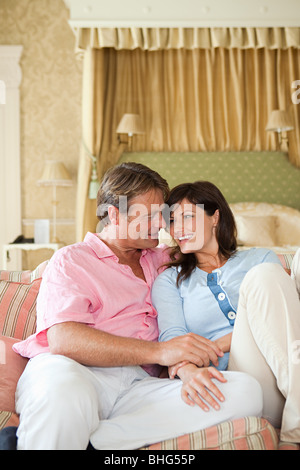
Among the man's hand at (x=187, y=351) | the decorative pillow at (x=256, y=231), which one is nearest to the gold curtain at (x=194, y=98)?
the decorative pillow at (x=256, y=231)

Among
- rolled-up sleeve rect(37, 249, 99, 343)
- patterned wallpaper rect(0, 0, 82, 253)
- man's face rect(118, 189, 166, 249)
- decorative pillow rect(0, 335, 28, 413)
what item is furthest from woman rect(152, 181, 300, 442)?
patterned wallpaper rect(0, 0, 82, 253)

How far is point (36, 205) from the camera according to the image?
18.1 feet

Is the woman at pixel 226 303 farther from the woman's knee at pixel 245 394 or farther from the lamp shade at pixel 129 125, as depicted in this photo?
the lamp shade at pixel 129 125

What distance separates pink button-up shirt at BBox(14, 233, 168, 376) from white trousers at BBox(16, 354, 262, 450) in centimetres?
12

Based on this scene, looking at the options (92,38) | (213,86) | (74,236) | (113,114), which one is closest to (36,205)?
(74,236)

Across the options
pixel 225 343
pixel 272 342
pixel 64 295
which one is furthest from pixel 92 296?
pixel 272 342

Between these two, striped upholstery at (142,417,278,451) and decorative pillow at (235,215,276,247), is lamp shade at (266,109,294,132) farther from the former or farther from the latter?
striped upholstery at (142,417,278,451)

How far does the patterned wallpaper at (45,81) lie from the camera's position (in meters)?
5.43

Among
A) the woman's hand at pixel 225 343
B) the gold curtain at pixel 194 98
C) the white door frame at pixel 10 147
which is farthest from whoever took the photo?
the white door frame at pixel 10 147

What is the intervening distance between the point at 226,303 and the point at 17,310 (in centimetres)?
76

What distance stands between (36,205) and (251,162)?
7.73 feet

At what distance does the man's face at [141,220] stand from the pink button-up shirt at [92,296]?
3.8 inches

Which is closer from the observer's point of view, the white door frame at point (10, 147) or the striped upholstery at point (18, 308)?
the striped upholstery at point (18, 308)

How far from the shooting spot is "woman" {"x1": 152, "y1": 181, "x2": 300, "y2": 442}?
1.33 metres
